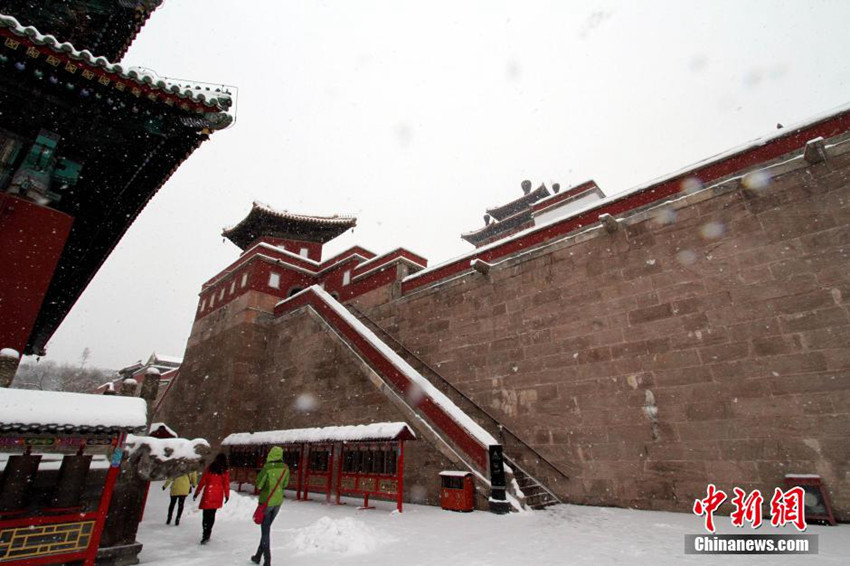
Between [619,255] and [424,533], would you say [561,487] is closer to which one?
[424,533]

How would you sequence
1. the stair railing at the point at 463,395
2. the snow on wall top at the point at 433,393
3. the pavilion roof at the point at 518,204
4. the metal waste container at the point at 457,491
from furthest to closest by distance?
1. the pavilion roof at the point at 518,204
2. the stair railing at the point at 463,395
3. the snow on wall top at the point at 433,393
4. the metal waste container at the point at 457,491

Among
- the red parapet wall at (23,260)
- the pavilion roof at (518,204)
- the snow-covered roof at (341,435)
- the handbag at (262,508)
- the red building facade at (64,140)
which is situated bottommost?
the handbag at (262,508)

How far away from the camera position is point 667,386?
846cm

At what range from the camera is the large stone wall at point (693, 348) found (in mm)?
7102

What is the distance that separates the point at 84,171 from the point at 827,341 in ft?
43.1

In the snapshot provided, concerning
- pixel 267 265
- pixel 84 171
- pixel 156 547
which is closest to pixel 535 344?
pixel 156 547

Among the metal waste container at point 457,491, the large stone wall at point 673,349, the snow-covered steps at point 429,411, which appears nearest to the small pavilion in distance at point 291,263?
the snow-covered steps at point 429,411

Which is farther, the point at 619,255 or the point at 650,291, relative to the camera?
the point at 619,255

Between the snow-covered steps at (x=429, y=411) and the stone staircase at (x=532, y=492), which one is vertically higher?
the snow-covered steps at (x=429, y=411)

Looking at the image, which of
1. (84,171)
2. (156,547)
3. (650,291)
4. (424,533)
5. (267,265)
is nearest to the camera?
(156,547)

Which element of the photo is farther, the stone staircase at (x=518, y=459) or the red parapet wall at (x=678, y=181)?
the stone staircase at (x=518, y=459)

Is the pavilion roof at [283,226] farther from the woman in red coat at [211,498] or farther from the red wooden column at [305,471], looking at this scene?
the woman in red coat at [211,498]

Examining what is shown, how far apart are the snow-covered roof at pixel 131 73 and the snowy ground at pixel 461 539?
6.22 metres

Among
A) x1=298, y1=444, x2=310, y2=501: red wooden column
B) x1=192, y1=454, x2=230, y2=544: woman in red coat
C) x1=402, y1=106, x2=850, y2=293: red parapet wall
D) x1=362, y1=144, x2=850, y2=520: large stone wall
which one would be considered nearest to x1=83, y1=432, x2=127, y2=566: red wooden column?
x1=192, y1=454, x2=230, y2=544: woman in red coat
